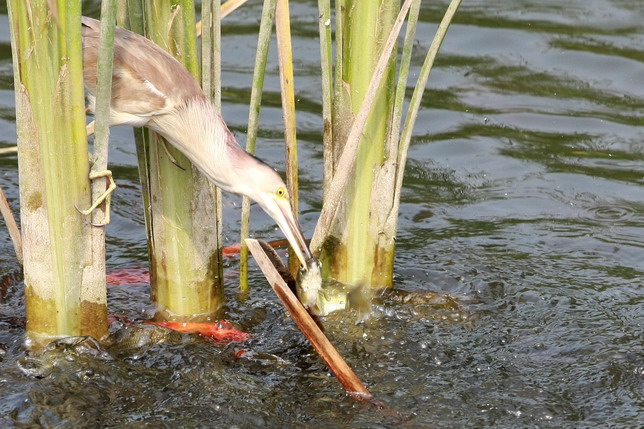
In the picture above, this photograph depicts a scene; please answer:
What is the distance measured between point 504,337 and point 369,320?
59 cm

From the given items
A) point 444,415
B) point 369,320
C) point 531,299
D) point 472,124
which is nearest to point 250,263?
point 369,320

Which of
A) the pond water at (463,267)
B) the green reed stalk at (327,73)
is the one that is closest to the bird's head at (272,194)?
the green reed stalk at (327,73)

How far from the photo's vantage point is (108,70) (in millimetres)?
3381

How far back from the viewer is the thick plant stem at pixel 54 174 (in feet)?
11.1

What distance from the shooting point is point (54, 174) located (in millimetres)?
3504

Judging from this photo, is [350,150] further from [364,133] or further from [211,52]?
[211,52]

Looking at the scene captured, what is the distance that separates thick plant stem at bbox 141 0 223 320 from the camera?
3.82 meters

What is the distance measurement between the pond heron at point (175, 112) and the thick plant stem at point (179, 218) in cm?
7

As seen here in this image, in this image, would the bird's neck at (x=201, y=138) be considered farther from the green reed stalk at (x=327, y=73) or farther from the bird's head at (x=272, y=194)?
the green reed stalk at (x=327, y=73)

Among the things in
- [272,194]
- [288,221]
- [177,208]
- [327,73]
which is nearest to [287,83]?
[327,73]

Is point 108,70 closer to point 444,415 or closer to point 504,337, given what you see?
point 444,415

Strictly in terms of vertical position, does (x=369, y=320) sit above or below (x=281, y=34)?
below

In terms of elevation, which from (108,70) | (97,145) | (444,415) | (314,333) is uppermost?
(108,70)

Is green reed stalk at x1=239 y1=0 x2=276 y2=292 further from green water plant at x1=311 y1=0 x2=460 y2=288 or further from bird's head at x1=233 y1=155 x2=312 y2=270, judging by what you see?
green water plant at x1=311 y1=0 x2=460 y2=288
